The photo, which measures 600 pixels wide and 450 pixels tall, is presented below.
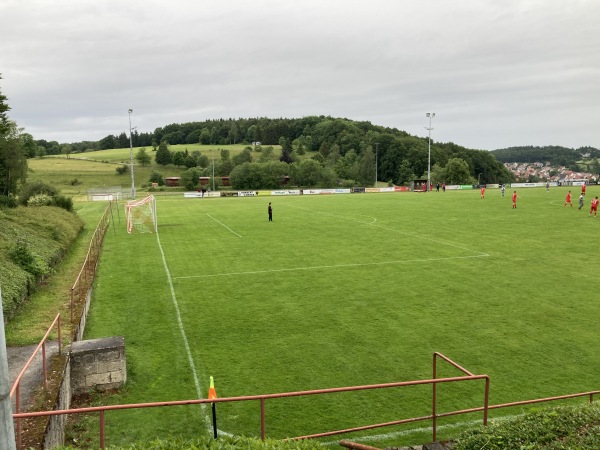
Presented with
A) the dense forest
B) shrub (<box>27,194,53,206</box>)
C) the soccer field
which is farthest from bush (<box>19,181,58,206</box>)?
the dense forest

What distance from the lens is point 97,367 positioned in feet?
35.5

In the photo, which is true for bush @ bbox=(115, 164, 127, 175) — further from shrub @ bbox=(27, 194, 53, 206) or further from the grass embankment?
the grass embankment

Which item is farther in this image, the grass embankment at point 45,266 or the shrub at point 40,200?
the shrub at point 40,200

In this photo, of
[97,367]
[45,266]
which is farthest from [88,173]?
[97,367]

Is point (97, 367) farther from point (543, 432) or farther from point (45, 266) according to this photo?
point (45, 266)

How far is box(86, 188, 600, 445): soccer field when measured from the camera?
10188 millimetres

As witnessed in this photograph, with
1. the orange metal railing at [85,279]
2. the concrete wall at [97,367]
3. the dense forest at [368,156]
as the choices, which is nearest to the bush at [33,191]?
the orange metal railing at [85,279]

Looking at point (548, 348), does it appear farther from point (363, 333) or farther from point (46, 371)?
point (46, 371)

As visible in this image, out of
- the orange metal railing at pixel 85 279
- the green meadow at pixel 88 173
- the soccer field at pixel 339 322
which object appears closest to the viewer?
the soccer field at pixel 339 322

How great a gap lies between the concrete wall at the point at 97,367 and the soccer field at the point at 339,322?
44 cm

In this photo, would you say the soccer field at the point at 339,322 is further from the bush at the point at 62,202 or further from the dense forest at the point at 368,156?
the dense forest at the point at 368,156

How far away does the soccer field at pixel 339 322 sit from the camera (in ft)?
33.4

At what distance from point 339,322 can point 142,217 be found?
3044 cm

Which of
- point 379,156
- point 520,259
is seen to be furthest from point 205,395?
point 379,156
